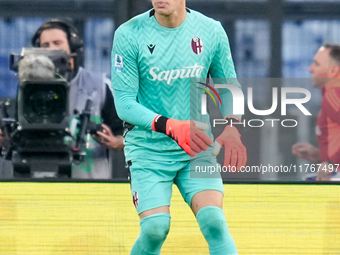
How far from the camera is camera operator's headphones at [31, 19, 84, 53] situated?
393cm

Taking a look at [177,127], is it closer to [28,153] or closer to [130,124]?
[130,124]

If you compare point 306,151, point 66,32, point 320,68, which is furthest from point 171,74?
point 306,151

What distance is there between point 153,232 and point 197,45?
2.97 ft

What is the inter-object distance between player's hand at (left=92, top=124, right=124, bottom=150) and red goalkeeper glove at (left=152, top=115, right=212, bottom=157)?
1.48m

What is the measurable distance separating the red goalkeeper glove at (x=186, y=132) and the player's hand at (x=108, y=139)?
1.48 meters

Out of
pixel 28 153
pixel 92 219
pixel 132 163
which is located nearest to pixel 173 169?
pixel 132 163

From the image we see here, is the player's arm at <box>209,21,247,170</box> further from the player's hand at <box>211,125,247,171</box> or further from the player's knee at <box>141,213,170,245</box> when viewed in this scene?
the player's knee at <box>141,213,170,245</box>

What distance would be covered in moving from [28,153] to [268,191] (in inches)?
66.8

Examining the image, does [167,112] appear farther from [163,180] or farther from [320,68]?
[320,68]

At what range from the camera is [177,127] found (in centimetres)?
245

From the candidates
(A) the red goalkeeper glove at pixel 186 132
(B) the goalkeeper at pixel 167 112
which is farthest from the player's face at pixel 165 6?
(A) the red goalkeeper glove at pixel 186 132

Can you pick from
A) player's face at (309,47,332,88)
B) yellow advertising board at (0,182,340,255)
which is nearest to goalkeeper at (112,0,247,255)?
yellow advertising board at (0,182,340,255)

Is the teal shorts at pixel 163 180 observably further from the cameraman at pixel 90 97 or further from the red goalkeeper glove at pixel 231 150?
the cameraman at pixel 90 97

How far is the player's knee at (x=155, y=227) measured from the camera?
248 cm
